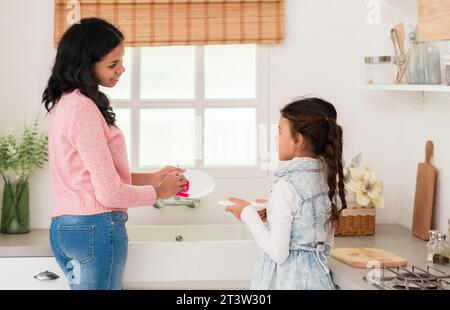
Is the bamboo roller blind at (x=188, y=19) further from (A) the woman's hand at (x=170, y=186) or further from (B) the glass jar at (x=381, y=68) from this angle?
(A) the woman's hand at (x=170, y=186)

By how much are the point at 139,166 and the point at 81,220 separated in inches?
42.3

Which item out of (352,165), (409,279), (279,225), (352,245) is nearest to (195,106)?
(352,165)

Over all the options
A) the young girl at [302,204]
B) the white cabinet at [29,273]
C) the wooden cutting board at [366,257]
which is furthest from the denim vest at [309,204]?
the white cabinet at [29,273]

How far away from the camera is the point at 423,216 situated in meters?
2.79

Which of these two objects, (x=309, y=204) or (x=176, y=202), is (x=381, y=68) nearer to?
(x=176, y=202)

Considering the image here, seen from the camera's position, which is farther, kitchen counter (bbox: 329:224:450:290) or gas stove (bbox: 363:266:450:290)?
kitchen counter (bbox: 329:224:450:290)

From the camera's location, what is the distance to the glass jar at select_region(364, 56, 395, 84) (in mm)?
2934

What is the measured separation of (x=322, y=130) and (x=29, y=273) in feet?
3.97

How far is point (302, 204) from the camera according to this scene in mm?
2012

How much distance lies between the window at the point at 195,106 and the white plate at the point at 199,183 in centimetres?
16

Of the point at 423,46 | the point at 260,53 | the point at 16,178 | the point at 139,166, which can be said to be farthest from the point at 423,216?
the point at 16,178

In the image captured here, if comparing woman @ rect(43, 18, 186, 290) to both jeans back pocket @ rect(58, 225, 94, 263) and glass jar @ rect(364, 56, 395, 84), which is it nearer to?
jeans back pocket @ rect(58, 225, 94, 263)

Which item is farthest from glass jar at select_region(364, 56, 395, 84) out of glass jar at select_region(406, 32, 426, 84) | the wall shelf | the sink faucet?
the sink faucet

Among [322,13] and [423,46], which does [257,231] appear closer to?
[423,46]
